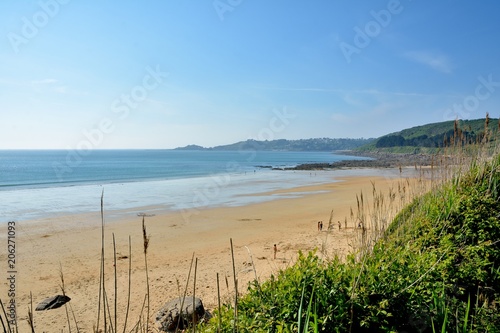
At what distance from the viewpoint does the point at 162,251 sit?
39.1 ft

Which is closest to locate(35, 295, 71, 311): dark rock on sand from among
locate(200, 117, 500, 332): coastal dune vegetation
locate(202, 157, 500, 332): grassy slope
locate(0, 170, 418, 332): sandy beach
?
locate(0, 170, 418, 332): sandy beach

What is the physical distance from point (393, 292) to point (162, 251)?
10.3 metres

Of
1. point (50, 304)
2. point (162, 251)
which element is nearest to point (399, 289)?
point (50, 304)

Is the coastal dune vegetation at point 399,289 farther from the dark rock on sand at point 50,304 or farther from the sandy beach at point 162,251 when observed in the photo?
the dark rock on sand at point 50,304

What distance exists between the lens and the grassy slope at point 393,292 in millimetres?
2650

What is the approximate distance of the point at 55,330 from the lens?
6438 millimetres

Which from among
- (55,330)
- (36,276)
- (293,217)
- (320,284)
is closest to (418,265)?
(320,284)

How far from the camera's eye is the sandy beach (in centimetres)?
759

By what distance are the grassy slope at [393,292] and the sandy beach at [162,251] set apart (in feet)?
3.26

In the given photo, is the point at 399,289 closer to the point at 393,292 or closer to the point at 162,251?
the point at 393,292

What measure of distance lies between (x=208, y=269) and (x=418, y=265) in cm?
701

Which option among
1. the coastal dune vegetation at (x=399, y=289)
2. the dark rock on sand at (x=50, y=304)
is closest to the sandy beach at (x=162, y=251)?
the dark rock on sand at (x=50, y=304)

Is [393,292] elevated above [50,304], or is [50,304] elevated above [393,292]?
[393,292]

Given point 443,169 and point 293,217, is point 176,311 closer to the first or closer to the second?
point 443,169
